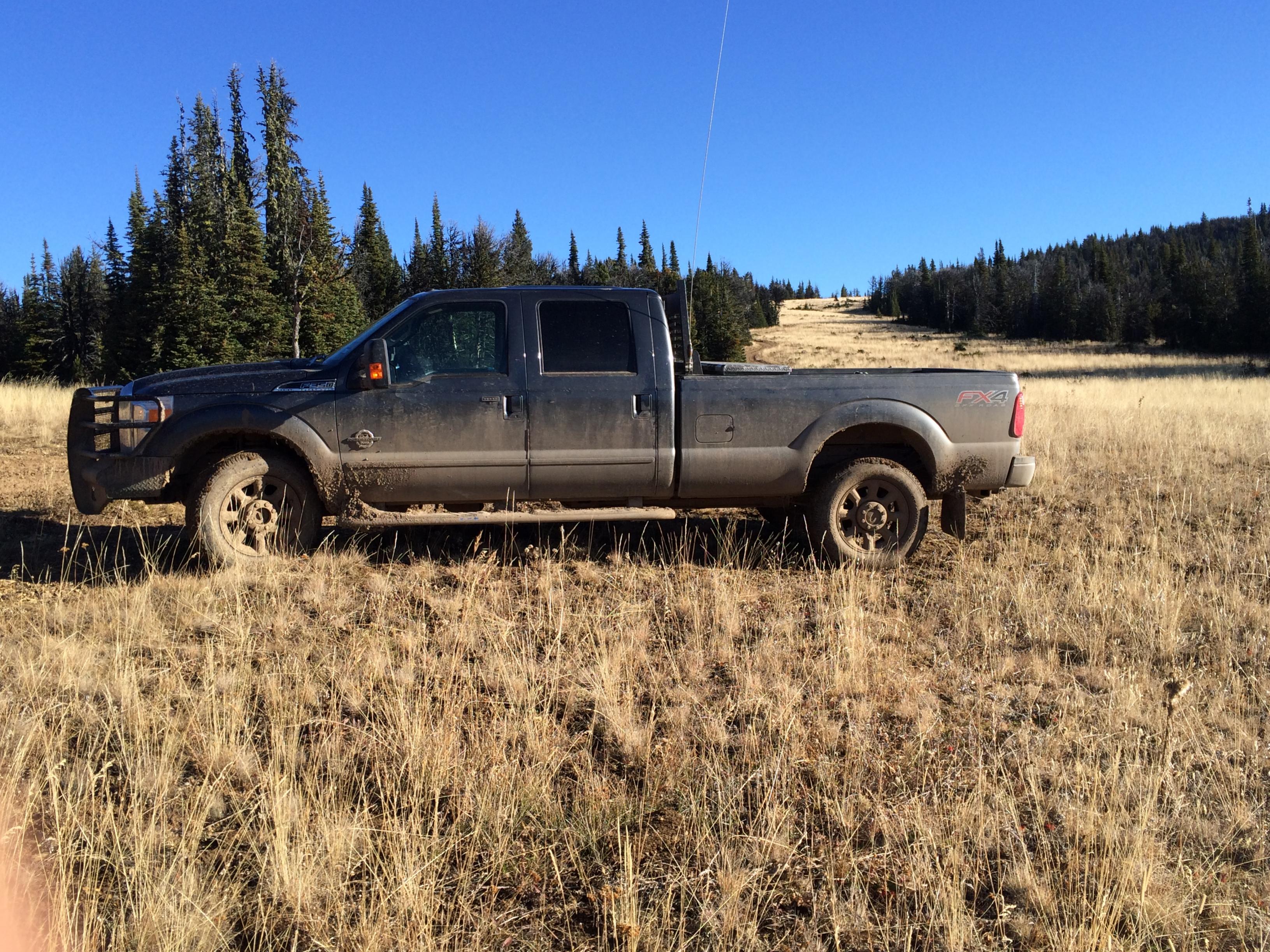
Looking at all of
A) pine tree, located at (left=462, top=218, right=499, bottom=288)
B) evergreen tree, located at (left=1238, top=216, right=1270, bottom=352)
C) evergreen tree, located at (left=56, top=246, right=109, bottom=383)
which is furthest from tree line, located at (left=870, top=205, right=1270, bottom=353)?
evergreen tree, located at (left=56, top=246, right=109, bottom=383)

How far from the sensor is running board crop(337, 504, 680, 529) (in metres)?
5.60

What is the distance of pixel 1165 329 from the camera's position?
65.1m

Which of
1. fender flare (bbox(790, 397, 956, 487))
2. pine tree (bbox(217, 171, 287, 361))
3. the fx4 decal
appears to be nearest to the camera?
fender flare (bbox(790, 397, 956, 487))

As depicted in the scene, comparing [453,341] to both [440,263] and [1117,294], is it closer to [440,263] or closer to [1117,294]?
[440,263]

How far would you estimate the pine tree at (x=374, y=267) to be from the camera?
62.9 meters

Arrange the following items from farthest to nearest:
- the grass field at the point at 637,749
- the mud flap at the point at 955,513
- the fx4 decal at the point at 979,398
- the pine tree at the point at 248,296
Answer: the pine tree at the point at 248,296
the mud flap at the point at 955,513
the fx4 decal at the point at 979,398
the grass field at the point at 637,749

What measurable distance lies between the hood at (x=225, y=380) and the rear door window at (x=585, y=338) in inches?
58.5

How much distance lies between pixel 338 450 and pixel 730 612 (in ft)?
9.20

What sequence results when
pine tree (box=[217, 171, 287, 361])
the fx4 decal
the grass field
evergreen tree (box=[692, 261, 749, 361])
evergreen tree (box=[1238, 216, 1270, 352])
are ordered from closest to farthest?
the grass field → the fx4 decal → pine tree (box=[217, 171, 287, 361]) → evergreen tree (box=[1238, 216, 1270, 352]) → evergreen tree (box=[692, 261, 749, 361])

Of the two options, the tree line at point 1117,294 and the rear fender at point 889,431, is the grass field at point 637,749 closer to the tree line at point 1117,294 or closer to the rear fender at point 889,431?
the rear fender at point 889,431

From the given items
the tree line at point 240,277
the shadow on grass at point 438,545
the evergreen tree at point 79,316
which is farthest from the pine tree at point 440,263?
the shadow on grass at point 438,545

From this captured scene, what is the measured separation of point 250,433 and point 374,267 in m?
63.8

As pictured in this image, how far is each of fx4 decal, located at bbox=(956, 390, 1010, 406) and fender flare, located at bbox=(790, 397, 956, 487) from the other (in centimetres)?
27

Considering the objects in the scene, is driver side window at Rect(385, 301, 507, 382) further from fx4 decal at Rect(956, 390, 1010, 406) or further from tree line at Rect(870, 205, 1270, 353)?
tree line at Rect(870, 205, 1270, 353)
